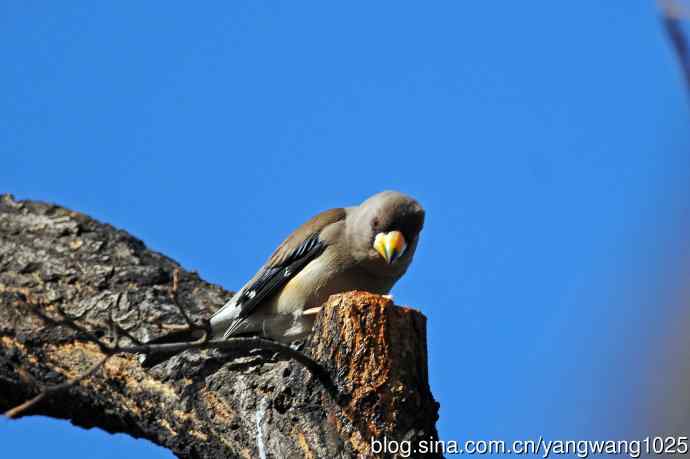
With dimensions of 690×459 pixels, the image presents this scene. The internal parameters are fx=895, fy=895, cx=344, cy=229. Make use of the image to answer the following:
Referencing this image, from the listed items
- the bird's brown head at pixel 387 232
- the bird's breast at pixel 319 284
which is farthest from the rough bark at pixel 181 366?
the bird's brown head at pixel 387 232

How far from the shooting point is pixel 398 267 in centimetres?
662

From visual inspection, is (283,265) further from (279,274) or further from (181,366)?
(181,366)

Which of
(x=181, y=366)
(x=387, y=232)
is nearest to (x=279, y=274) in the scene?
(x=387, y=232)

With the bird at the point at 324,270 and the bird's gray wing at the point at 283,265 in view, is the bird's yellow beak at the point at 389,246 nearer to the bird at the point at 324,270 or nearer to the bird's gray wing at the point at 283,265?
the bird at the point at 324,270

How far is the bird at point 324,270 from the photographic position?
21.3 ft

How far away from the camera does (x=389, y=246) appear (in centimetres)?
638

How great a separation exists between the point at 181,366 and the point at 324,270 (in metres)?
1.50

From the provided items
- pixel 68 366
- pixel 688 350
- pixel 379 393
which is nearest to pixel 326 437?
pixel 379 393

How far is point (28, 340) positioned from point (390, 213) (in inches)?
105

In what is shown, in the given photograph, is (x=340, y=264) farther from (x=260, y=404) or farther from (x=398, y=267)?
(x=260, y=404)

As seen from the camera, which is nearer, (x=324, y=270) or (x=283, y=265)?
(x=324, y=270)

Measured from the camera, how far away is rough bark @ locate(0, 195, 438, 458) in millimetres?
4504

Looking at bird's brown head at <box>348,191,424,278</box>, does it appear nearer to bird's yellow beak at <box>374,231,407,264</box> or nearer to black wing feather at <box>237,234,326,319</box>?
bird's yellow beak at <box>374,231,407,264</box>

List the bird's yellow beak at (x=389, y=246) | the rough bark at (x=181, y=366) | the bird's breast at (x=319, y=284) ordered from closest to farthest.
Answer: the rough bark at (x=181, y=366) → the bird's yellow beak at (x=389, y=246) → the bird's breast at (x=319, y=284)
